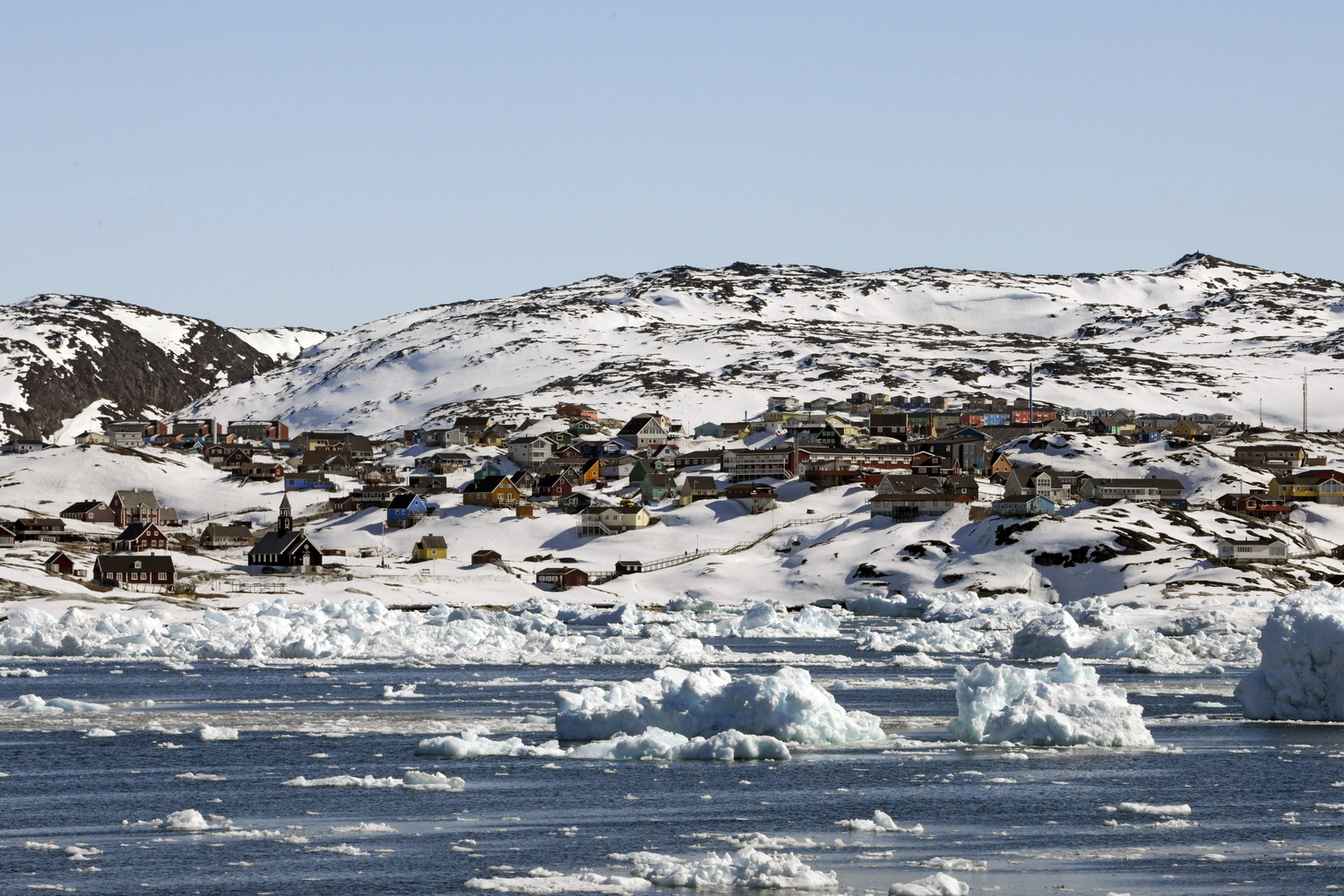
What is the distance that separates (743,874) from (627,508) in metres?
126

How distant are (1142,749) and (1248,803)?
9129 mm

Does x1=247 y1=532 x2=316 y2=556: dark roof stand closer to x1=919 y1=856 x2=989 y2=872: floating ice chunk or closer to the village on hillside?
the village on hillside

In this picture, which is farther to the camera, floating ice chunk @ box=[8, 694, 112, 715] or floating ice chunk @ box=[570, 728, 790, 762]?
floating ice chunk @ box=[8, 694, 112, 715]

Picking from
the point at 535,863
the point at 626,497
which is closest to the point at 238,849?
the point at 535,863

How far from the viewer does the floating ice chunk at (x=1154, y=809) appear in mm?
41625

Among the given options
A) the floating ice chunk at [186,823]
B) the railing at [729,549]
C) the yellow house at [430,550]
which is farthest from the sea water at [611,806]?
the yellow house at [430,550]

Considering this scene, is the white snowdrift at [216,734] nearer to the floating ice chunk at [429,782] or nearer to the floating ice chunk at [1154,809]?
the floating ice chunk at [429,782]

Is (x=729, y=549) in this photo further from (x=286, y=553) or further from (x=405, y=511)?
(x=286, y=553)

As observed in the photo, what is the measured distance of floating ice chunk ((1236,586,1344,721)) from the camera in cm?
5738

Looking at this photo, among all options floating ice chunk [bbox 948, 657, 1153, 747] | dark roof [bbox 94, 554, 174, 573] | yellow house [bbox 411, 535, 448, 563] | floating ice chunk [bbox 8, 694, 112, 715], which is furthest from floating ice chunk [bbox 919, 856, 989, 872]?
yellow house [bbox 411, 535, 448, 563]

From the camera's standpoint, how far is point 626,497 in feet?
563

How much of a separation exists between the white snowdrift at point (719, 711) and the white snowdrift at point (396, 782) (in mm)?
8664

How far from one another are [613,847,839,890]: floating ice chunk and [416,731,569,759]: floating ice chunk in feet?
55.1

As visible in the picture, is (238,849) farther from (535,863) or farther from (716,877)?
(716,877)
